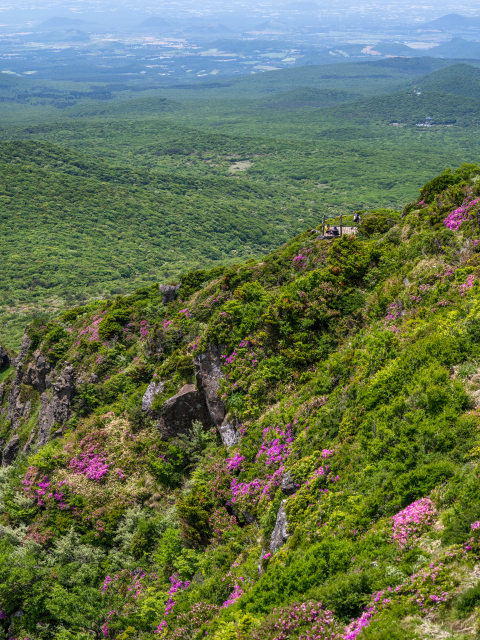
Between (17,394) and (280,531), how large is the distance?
3580 cm

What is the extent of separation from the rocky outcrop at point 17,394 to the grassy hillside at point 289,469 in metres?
11.8

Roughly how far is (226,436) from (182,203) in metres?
144

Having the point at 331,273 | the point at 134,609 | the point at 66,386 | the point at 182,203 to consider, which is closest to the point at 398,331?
the point at 331,273

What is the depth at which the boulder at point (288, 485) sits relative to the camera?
12.8 m

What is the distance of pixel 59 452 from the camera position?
912 inches


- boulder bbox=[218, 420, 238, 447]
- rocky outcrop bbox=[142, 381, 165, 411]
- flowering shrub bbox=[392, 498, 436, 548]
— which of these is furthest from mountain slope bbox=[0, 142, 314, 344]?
flowering shrub bbox=[392, 498, 436, 548]

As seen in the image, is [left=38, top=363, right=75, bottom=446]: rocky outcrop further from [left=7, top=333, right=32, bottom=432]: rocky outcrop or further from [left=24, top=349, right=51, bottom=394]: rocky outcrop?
[left=7, top=333, right=32, bottom=432]: rocky outcrop

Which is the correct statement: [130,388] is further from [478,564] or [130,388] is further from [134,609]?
[478,564]

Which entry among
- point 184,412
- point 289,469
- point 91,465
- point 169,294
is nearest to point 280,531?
point 289,469

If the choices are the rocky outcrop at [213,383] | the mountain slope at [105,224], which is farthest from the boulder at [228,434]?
the mountain slope at [105,224]

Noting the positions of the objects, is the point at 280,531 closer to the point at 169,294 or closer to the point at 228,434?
the point at 228,434

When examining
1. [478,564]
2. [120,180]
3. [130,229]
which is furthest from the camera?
[120,180]

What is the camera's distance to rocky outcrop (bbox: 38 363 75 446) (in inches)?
1168

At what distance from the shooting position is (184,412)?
69.3ft
